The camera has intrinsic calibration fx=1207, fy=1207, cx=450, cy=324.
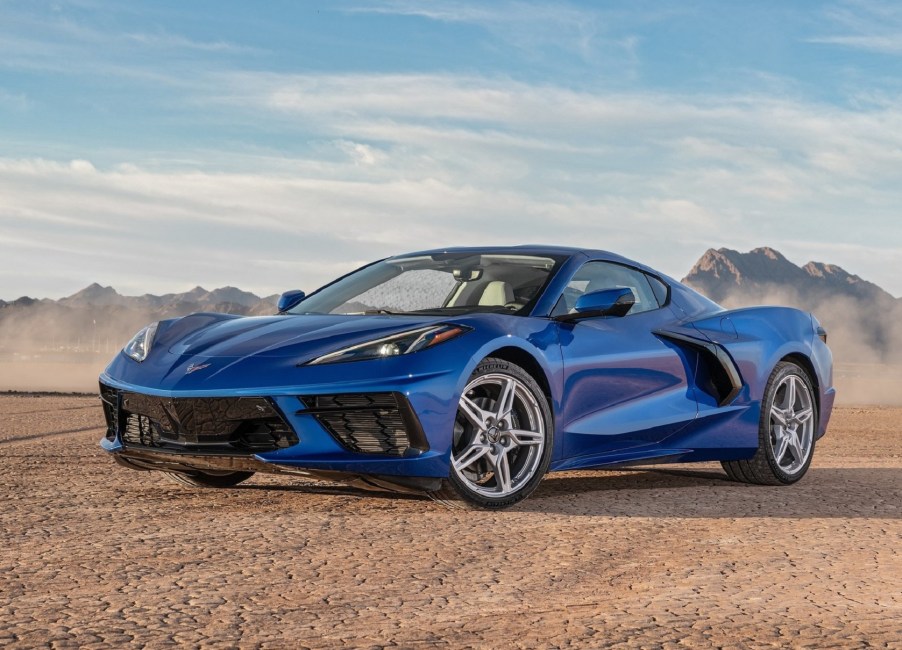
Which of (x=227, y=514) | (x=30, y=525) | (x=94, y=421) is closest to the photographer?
(x=30, y=525)

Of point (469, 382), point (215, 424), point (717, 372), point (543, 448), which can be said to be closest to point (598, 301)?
point (543, 448)

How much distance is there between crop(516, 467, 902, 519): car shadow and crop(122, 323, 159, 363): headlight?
77.3 inches

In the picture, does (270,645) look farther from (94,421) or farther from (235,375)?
(94,421)

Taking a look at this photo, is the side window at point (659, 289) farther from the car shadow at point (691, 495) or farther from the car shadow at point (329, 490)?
the car shadow at point (329, 490)

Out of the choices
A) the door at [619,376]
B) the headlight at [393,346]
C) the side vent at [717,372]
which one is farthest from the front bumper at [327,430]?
the side vent at [717,372]

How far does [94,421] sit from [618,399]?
9.29 m

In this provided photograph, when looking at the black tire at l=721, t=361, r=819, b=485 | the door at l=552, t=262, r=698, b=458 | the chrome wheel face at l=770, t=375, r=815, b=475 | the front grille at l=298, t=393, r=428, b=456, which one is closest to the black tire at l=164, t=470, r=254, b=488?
the front grille at l=298, t=393, r=428, b=456

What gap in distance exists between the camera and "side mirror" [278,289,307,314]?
6.90 m

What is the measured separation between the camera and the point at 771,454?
7.14 metres

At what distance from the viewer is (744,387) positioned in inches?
274

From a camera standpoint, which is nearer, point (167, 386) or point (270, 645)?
point (270, 645)

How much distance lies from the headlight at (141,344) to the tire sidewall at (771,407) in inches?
139

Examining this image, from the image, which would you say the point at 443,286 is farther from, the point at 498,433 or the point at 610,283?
the point at 498,433

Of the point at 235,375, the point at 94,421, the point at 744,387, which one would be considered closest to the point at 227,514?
the point at 235,375
